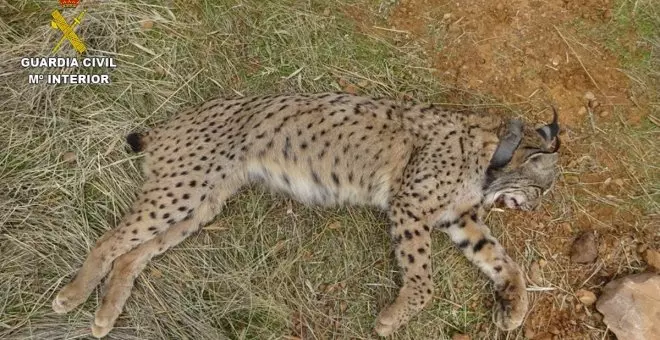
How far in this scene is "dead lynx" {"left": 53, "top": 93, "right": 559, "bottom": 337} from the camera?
4.03 metres

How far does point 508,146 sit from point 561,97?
91 cm

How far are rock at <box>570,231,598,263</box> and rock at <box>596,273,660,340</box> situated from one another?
25 centimetres

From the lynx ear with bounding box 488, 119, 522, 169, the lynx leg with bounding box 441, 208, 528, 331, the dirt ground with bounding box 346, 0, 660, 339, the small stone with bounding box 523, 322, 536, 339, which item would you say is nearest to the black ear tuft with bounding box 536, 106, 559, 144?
the lynx ear with bounding box 488, 119, 522, 169

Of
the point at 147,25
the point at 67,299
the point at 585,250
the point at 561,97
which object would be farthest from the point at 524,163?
the point at 67,299

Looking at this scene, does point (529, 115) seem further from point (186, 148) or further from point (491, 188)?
point (186, 148)

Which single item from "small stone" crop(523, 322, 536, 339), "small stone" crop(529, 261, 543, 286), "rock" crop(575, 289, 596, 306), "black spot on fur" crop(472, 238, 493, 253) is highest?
"black spot on fur" crop(472, 238, 493, 253)

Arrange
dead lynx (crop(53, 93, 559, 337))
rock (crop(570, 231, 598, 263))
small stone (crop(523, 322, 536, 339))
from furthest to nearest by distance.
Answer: rock (crop(570, 231, 598, 263)), small stone (crop(523, 322, 536, 339)), dead lynx (crop(53, 93, 559, 337))

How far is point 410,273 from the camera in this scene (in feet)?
13.3

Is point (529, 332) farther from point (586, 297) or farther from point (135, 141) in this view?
point (135, 141)

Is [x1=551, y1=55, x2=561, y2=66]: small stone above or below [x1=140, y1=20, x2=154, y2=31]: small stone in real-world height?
below

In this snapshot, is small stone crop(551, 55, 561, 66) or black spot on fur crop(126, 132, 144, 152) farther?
small stone crop(551, 55, 561, 66)

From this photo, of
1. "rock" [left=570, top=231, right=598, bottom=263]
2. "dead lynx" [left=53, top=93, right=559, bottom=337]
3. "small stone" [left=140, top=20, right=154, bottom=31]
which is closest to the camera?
"dead lynx" [left=53, top=93, right=559, bottom=337]

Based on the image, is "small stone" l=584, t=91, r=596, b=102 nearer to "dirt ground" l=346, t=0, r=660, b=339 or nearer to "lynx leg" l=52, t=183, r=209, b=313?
"dirt ground" l=346, t=0, r=660, b=339

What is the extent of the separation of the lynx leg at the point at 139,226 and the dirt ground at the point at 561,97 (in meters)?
1.91
